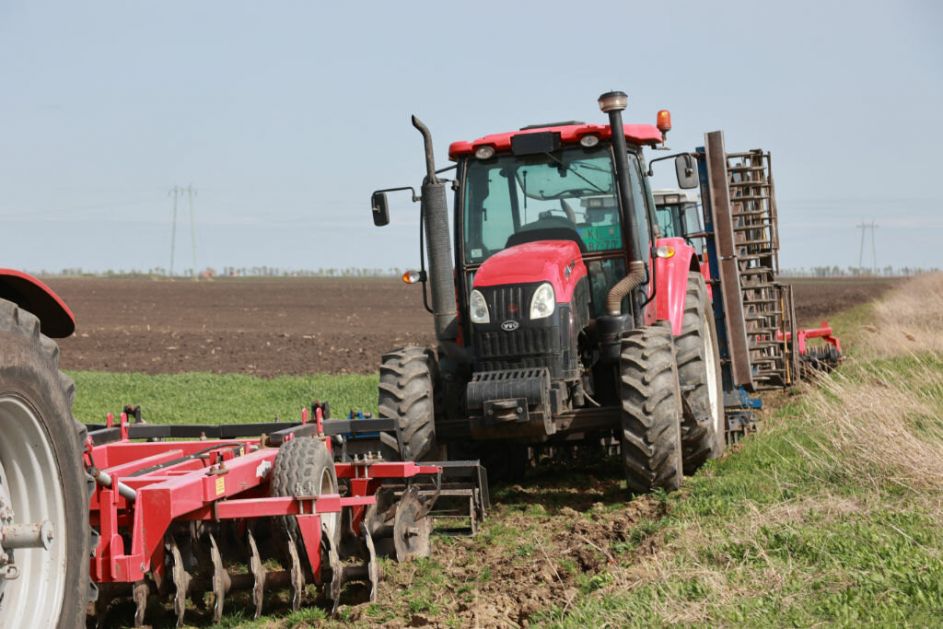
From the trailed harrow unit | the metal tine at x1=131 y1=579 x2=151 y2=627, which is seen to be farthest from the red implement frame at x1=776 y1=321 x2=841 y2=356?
the metal tine at x1=131 y1=579 x2=151 y2=627

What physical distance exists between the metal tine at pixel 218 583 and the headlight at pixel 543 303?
3.10 meters

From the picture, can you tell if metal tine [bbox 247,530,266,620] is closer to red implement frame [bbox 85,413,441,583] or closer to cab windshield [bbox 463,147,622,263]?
red implement frame [bbox 85,413,441,583]

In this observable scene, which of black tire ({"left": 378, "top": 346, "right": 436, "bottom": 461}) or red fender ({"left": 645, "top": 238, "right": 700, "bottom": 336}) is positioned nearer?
black tire ({"left": 378, "top": 346, "right": 436, "bottom": 461})

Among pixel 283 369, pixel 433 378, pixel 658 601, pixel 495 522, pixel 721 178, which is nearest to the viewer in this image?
pixel 658 601

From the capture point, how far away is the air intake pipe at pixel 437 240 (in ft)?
26.3

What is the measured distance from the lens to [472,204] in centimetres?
842

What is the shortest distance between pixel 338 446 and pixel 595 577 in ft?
8.60

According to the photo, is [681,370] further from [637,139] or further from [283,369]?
[283,369]

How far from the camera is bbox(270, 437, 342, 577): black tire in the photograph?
17.4 feet

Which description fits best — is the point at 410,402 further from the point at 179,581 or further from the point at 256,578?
the point at 179,581

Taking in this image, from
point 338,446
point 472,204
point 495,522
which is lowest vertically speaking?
point 495,522

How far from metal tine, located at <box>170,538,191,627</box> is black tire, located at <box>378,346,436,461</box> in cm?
266

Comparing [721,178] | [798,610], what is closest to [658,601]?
[798,610]

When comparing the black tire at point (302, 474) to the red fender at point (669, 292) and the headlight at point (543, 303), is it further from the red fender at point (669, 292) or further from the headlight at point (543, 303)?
the red fender at point (669, 292)
